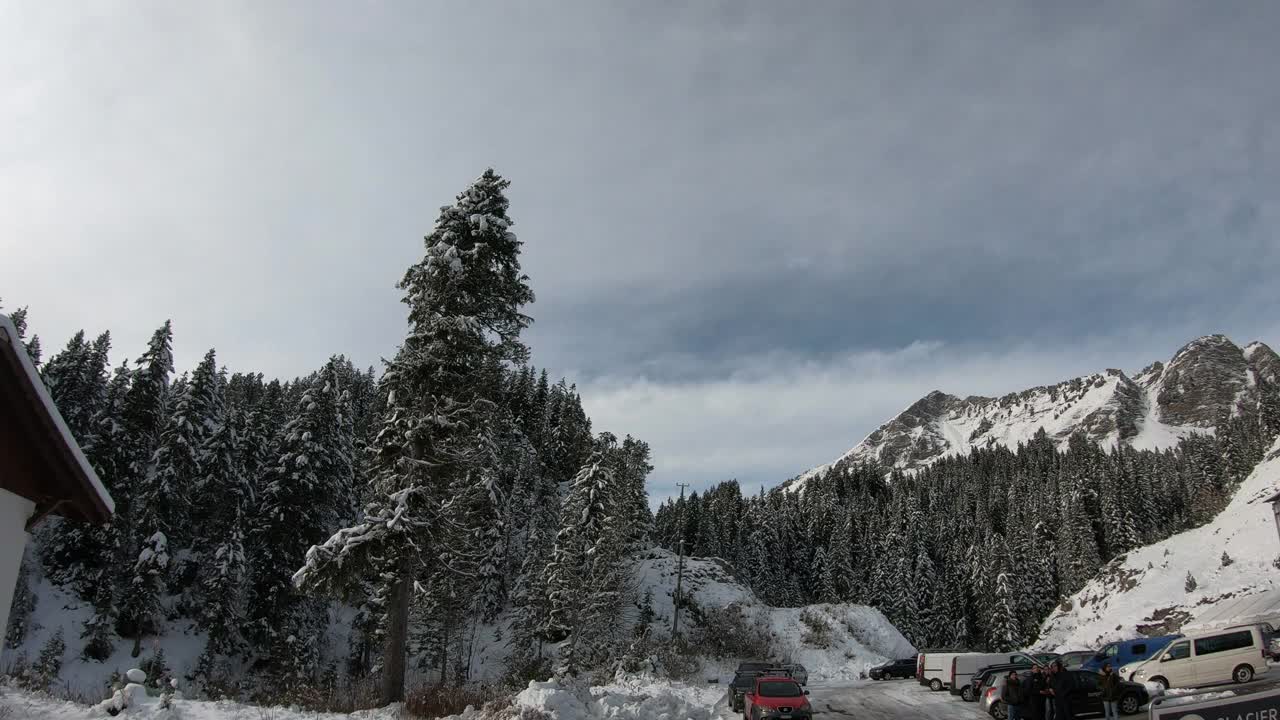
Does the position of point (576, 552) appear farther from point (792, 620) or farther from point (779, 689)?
point (779, 689)

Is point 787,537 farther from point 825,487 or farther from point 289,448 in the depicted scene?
point 289,448

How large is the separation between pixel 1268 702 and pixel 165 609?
5952 centimetres

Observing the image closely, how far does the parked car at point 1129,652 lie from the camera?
90.9 feet

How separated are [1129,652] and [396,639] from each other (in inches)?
1176

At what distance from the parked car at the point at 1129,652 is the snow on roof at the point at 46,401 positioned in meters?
34.0

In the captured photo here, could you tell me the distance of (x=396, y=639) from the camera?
1673cm

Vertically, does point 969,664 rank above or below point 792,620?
above

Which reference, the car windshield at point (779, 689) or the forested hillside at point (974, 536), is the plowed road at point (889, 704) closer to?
the car windshield at point (779, 689)

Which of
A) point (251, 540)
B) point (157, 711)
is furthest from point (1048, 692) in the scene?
point (251, 540)

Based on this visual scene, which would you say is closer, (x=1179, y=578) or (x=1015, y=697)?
(x=1015, y=697)

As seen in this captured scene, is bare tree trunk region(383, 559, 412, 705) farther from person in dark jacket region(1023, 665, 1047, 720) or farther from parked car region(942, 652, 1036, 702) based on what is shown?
parked car region(942, 652, 1036, 702)

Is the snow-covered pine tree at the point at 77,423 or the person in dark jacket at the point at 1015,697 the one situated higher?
the snow-covered pine tree at the point at 77,423

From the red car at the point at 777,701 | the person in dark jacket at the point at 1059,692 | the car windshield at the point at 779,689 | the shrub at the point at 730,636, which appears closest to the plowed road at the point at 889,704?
the red car at the point at 777,701

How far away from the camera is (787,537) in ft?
396
